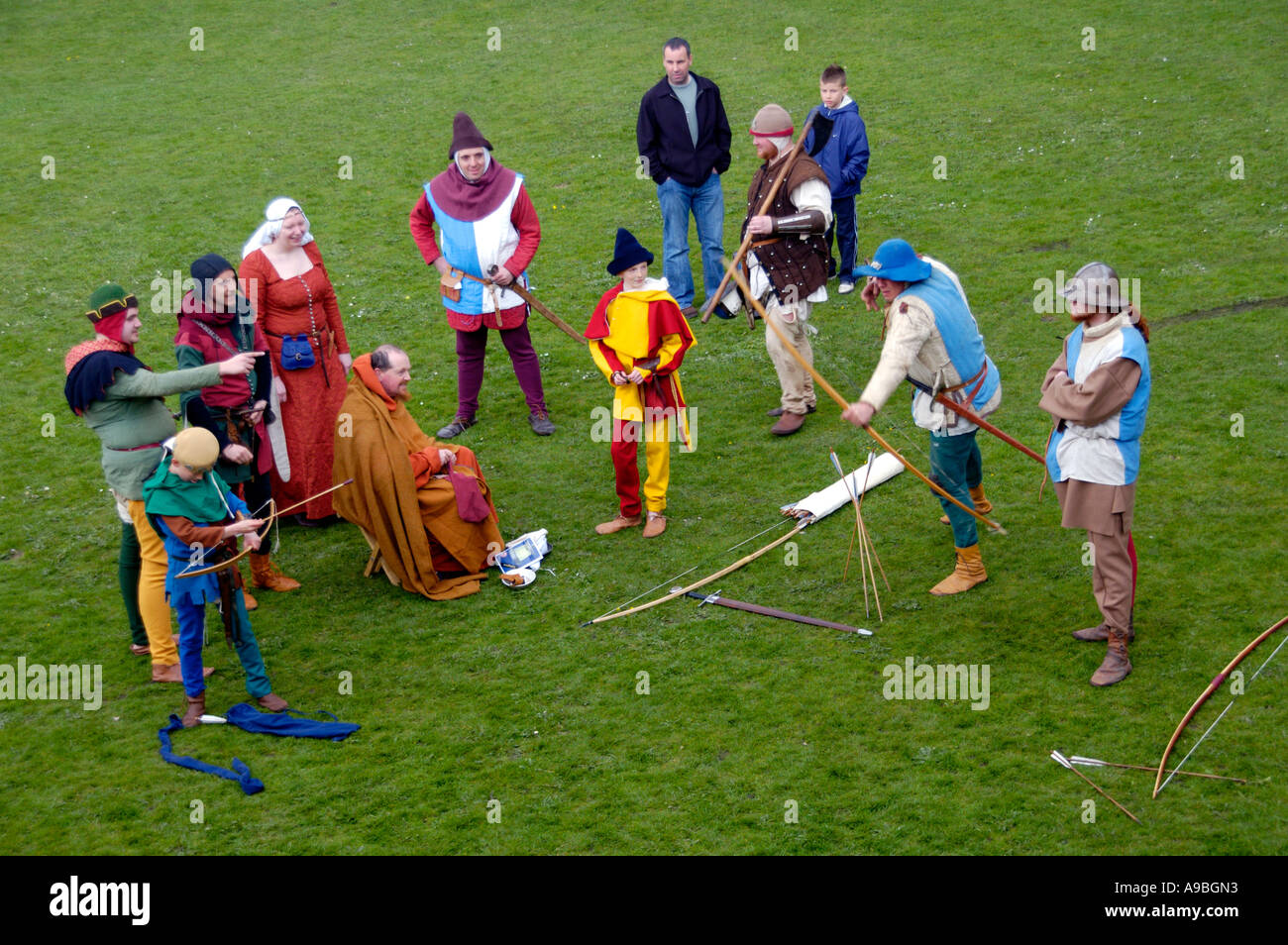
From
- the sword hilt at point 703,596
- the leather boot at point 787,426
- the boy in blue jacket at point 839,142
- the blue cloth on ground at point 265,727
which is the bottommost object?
the blue cloth on ground at point 265,727

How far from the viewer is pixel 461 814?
524cm

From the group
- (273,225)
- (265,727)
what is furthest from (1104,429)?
(273,225)

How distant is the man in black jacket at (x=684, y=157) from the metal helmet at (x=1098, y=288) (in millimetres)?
5052

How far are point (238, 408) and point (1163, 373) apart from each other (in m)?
6.41

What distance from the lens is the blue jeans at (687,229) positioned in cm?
1020

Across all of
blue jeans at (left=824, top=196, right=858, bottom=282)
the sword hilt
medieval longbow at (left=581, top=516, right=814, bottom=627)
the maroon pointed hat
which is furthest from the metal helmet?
blue jeans at (left=824, top=196, right=858, bottom=282)

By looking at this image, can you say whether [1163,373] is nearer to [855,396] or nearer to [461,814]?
[855,396]

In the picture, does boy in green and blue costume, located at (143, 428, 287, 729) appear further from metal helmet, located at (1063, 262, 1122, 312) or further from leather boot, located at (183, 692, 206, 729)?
metal helmet, located at (1063, 262, 1122, 312)

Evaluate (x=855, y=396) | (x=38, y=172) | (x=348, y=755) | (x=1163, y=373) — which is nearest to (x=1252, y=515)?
(x=1163, y=373)

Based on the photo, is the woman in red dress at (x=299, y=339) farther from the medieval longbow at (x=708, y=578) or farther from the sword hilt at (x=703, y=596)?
the sword hilt at (x=703, y=596)

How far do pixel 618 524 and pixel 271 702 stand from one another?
2472 millimetres

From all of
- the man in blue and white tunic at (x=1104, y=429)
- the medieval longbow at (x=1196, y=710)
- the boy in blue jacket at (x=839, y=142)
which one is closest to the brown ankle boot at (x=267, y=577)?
the man in blue and white tunic at (x=1104, y=429)

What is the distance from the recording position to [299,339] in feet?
24.6

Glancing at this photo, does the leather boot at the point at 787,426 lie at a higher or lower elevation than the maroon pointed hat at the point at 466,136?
lower
